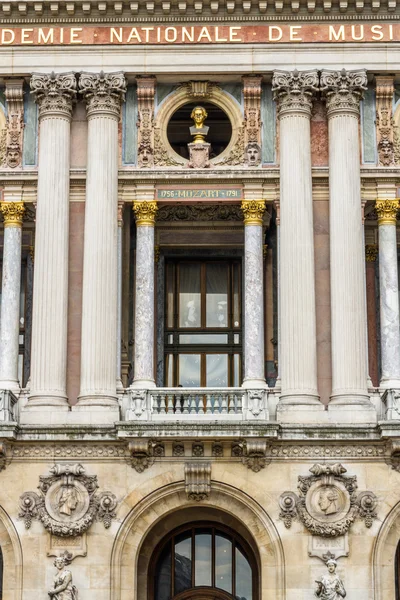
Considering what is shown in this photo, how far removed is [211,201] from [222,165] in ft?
3.39

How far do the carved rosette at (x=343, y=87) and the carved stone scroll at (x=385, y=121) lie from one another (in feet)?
2.01

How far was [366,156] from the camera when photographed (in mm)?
38812

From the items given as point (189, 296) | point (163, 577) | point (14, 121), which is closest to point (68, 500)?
point (163, 577)

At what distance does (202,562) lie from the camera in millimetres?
37844

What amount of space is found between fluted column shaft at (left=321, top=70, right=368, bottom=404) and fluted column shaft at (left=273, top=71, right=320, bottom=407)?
57cm

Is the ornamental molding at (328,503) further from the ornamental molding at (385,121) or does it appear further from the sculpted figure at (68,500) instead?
the ornamental molding at (385,121)

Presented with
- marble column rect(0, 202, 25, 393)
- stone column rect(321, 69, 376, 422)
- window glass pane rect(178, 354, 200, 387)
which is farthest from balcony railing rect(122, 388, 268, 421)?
window glass pane rect(178, 354, 200, 387)

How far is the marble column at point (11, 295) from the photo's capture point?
37.5m

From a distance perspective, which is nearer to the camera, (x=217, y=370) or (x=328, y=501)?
(x=328, y=501)

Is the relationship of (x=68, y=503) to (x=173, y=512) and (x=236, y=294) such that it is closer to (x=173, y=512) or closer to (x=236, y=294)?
(x=173, y=512)

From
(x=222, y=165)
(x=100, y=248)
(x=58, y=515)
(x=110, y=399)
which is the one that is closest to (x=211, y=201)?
(x=222, y=165)

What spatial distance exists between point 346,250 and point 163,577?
9.94 meters

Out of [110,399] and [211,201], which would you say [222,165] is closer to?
[211,201]

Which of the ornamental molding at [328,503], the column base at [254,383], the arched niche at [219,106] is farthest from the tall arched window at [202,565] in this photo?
the arched niche at [219,106]
